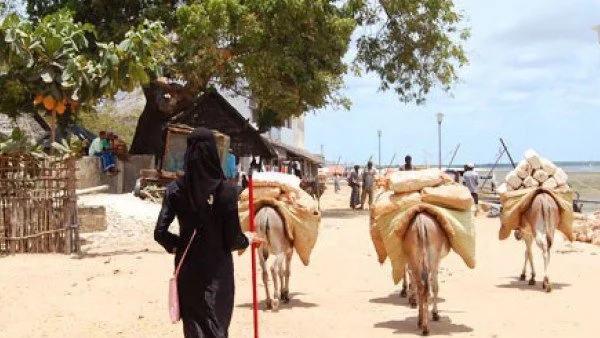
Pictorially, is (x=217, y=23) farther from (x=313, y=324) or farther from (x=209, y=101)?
(x=313, y=324)

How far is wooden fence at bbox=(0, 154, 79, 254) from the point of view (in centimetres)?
1271

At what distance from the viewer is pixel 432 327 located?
7887 mm

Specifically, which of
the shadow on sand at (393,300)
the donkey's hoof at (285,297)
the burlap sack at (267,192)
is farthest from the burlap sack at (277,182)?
the shadow on sand at (393,300)

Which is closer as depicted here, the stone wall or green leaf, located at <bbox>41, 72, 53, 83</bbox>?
green leaf, located at <bbox>41, 72, 53, 83</bbox>

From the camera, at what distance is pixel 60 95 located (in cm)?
1331

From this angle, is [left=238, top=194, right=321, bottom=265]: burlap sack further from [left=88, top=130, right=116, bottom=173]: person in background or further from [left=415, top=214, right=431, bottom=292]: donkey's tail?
[left=88, top=130, right=116, bottom=173]: person in background

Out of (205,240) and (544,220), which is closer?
(205,240)

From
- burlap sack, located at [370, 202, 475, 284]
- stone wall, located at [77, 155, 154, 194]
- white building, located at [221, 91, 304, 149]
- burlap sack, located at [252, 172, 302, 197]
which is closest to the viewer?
burlap sack, located at [370, 202, 475, 284]

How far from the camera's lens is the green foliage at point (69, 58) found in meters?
13.0

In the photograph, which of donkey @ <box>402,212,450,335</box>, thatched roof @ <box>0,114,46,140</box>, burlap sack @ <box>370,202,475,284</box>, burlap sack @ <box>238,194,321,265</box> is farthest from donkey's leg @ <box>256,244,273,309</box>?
thatched roof @ <box>0,114,46,140</box>

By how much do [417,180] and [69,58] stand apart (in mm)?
7688

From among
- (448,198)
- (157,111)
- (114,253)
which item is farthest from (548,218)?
Answer: (157,111)

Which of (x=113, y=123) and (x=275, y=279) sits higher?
(x=113, y=123)

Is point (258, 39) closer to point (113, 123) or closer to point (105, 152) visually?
point (105, 152)
